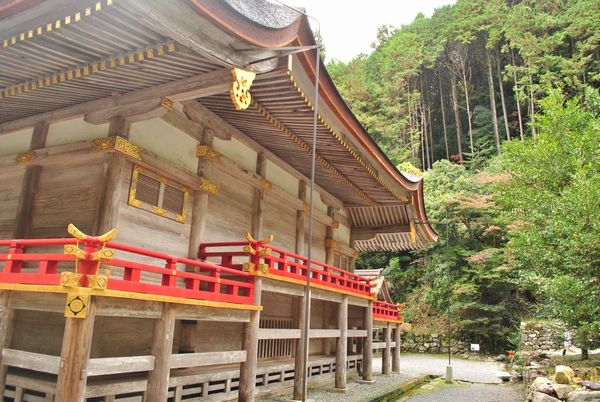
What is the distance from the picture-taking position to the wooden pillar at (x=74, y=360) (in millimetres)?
4156

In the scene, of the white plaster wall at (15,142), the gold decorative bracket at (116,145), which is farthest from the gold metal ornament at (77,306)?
the white plaster wall at (15,142)

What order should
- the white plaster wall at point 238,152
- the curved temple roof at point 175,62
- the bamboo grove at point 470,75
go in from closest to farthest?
the curved temple roof at point 175,62
the white plaster wall at point 238,152
the bamboo grove at point 470,75

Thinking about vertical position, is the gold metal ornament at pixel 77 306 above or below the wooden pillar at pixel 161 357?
above

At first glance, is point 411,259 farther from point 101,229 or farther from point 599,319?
point 101,229

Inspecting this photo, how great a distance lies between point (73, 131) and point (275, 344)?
640 cm

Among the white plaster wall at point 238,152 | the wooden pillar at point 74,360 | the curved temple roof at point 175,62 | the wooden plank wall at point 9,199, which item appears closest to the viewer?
the curved temple roof at point 175,62

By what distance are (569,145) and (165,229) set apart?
1300cm

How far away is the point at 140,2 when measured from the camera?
11.7 feet

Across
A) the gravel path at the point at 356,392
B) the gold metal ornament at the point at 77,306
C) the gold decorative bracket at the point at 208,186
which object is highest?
the gold decorative bracket at the point at 208,186

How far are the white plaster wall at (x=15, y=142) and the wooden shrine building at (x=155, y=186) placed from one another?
1.2 inches

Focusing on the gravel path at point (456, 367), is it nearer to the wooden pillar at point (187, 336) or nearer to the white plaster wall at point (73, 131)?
the wooden pillar at point (187, 336)

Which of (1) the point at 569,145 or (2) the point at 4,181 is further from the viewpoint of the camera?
(1) the point at 569,145

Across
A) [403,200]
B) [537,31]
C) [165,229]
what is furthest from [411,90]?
[165,229]

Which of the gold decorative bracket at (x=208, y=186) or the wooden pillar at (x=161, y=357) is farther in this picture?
the gold decorative bracket at (x=208, y=186)
